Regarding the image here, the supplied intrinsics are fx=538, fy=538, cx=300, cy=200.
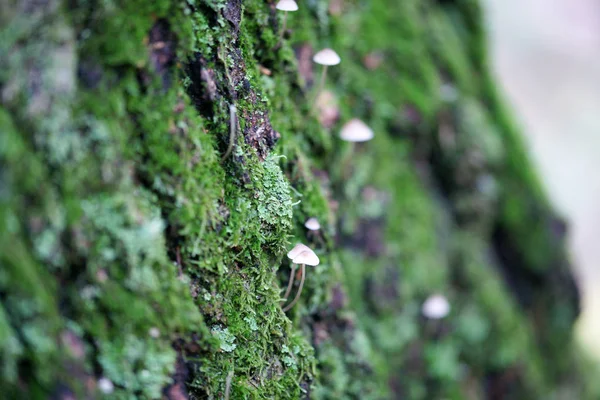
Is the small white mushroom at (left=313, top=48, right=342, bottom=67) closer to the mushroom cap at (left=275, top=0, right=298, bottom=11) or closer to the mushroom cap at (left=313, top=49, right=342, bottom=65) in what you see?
the mushroom cap at (left=313, top=49, right=342, bottom=65)

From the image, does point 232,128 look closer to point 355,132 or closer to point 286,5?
point 286,5

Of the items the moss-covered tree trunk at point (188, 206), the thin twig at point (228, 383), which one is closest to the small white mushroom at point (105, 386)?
the moss-covered tree trunk at point (188, 206)

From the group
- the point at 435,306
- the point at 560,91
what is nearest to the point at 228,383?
the point at 435,306

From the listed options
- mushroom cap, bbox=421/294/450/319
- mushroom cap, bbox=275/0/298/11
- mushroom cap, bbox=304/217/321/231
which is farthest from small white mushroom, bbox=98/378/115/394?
mushroom cap, bbox=421/294/450/319

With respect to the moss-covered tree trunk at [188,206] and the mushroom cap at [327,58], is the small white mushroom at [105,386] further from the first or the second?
the mushroom cap at [327,58]

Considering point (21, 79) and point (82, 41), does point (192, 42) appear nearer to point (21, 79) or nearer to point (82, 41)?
point (82, 41)

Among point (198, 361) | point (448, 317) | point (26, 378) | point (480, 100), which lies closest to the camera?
point (26, 378)

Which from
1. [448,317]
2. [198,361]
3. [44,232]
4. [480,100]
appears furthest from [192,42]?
[480,100]

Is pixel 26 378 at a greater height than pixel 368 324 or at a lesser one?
greater
